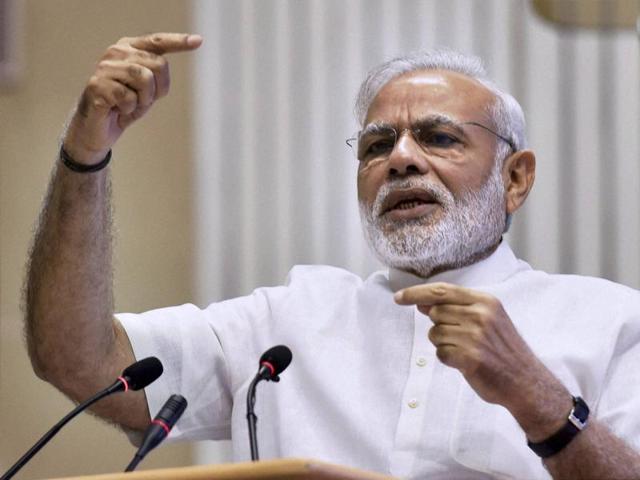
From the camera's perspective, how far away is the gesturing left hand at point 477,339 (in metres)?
2.50

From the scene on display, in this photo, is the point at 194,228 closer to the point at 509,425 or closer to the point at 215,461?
the point at 215,461

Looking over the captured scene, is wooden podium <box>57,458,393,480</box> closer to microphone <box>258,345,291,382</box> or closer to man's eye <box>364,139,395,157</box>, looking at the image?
microphone <box>258,345,291,382</box>

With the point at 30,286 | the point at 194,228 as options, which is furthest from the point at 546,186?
the point at 30,286

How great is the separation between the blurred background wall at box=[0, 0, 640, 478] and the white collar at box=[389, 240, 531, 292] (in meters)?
2.47

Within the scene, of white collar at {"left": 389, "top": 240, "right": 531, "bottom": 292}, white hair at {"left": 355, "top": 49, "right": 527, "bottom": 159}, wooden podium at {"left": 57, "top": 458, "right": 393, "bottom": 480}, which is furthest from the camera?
white hair at {"left": 355, "top": 49, "right": 527, "bottom": 159}

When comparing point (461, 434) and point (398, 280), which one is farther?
point (398, 280)

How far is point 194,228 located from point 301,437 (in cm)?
291

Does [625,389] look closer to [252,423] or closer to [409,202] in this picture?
[409,202]

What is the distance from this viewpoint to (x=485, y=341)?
251 cm

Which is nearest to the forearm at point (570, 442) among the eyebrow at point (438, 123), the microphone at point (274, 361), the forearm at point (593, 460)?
the forearm at point (593, 460)

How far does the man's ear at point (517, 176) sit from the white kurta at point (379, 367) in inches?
6.3

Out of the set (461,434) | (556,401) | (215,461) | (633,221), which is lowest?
(215,461)

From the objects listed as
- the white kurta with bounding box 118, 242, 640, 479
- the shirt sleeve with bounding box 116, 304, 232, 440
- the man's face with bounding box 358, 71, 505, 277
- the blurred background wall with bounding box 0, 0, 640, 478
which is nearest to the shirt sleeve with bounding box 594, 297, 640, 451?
the white kurta with bounding box 118, 242, 640, 479

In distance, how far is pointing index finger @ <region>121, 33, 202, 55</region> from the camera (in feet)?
9.19
